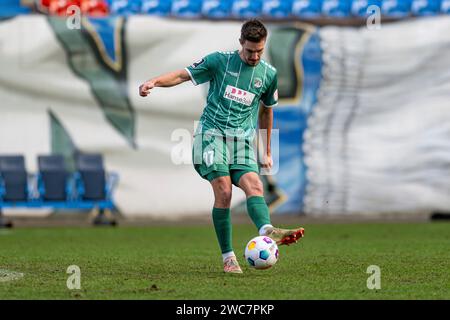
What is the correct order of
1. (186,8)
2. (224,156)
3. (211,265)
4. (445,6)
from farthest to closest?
1. (186,8)
2. (445,6)
3. (211,265)
4. (224,156)

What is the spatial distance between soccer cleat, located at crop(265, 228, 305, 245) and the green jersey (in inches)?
37.5

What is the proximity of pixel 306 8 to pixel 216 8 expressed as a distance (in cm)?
192

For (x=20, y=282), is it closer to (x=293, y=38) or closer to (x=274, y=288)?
(x=274, y=288)

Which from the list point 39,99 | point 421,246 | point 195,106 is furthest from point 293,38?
point 421,246

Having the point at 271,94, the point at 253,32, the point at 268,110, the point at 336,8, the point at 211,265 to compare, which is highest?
the point at 336,8

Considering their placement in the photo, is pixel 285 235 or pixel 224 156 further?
pixel 224 156

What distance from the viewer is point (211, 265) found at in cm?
977

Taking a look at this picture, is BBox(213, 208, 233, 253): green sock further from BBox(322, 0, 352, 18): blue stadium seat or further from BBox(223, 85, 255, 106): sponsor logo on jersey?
BBox(322, 0, 352, 18): blue stadium seat

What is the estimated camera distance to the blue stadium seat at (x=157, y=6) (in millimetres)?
22453

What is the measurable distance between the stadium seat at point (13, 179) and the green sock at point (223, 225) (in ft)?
30.5

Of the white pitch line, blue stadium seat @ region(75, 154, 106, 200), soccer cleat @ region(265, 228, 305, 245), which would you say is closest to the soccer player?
soccer cleat @ region(265, 228, 305, 245)

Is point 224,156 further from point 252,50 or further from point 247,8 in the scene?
point 247,8

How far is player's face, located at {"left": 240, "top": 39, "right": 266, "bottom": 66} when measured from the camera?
8.59 m

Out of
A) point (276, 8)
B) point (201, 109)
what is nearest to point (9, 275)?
point (201, 109)
